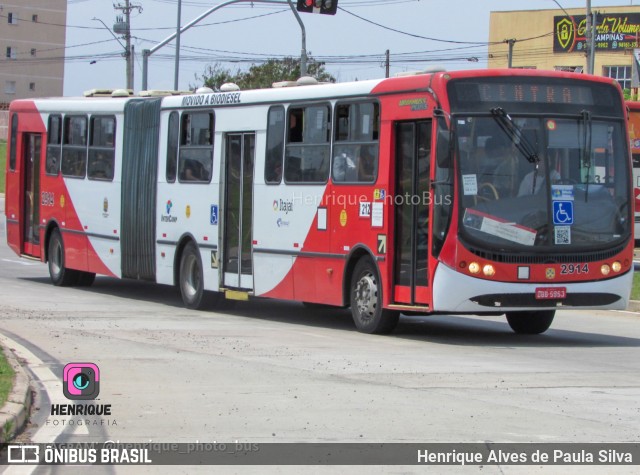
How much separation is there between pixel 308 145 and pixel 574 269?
4191mm

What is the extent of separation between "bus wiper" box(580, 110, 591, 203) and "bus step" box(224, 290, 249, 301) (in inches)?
222

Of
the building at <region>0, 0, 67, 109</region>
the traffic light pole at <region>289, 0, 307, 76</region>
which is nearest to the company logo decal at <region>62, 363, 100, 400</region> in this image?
the traffic light pole at <region>289, 0, 307, 76</region>

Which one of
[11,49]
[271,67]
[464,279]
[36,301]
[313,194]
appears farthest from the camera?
[11,49]

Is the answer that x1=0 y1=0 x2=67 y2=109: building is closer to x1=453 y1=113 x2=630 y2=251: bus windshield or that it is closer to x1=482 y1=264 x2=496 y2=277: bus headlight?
x1=453 y1=113 x2=630 y2=251: bus windshield

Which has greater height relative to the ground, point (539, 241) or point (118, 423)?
point (539, 241)

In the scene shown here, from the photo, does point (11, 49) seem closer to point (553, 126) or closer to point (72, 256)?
point (72, 256)

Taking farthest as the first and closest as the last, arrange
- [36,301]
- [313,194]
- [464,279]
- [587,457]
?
[36,301] < [313,194] < [464,279] < [587,457]

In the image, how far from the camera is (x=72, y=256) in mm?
23578

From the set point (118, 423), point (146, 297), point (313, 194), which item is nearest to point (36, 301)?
point (146, 297)

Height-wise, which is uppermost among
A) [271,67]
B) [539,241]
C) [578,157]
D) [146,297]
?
[271,67]

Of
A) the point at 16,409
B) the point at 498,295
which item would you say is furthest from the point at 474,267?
the point at 16,409

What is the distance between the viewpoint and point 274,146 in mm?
18438

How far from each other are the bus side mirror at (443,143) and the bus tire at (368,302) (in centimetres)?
186

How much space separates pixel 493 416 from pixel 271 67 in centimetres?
5876
